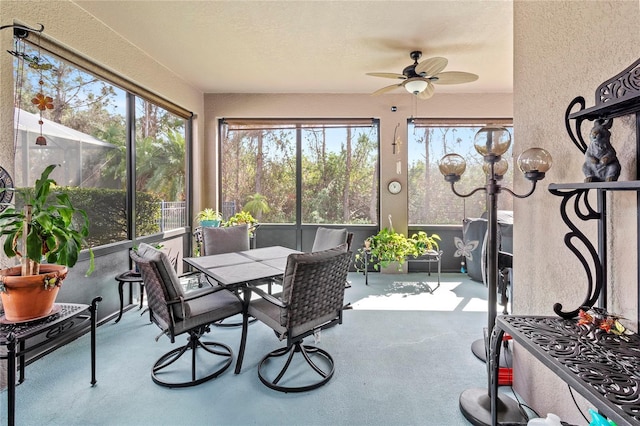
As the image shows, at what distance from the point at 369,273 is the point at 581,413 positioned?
3.62 meters

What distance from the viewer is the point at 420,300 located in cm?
368

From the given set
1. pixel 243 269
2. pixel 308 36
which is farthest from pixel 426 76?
pixel 243 269

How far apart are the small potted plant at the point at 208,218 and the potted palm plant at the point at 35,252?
2.61 meters

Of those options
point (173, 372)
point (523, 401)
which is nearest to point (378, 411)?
point (523, 401)

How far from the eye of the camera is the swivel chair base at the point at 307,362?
6.36 feet

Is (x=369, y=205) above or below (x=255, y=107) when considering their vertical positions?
below

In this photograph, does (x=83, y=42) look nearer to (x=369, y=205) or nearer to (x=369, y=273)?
(x=369, y=205)

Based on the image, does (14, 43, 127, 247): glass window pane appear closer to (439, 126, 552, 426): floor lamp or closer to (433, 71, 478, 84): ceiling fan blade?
(439, 126, 552, 426): floor lamp

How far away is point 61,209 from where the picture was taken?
1771mm

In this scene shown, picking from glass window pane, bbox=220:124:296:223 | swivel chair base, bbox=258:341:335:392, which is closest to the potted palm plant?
swivel chair base, bbox=258:341:335:392

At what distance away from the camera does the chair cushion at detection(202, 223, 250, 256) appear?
325 centimetres

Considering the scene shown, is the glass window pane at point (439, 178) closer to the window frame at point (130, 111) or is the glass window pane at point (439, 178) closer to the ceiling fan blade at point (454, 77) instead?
the ceiling fan blade at point (454, 77)

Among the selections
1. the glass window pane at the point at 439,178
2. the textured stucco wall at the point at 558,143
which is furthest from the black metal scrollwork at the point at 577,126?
the glass window pane at the point at 439,178

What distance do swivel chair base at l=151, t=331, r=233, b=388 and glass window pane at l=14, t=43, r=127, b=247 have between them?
149 cm
